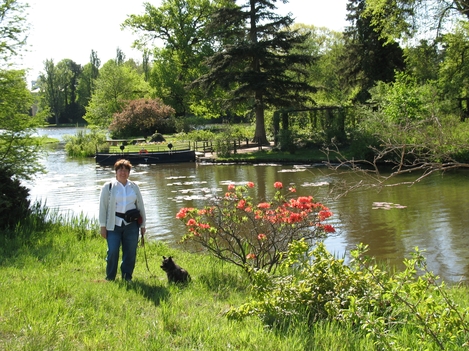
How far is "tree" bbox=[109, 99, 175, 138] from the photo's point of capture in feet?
168

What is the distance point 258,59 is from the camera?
34688mm

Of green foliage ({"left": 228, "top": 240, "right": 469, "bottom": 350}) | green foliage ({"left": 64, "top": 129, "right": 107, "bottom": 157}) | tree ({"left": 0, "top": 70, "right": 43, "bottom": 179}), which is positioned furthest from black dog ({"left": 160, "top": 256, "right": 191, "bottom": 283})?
green foliage ({"left": 64, "top": 129, "right": 107, "bottom": 157})

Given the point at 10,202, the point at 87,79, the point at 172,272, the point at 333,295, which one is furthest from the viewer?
the point at 87,79

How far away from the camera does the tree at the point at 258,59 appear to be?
107 ft

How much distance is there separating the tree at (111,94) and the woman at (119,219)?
54018 mm

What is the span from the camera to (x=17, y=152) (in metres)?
12.4

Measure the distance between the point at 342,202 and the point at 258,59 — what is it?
66.3 ft

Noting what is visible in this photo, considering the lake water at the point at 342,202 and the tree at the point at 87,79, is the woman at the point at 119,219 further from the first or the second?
the tree at the point at 87,79

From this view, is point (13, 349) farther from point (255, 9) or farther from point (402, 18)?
point (255, 9)

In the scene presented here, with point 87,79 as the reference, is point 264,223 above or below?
below

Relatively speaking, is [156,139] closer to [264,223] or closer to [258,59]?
[258,59]

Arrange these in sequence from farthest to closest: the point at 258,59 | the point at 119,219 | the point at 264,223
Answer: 1. the point at 258,59
2. the point at 264,223
3. the point at 119,219

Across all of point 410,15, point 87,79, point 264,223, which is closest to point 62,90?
point 87,79

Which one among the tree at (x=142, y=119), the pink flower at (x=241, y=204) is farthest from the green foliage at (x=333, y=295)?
the tree at (x=142, y=119)
